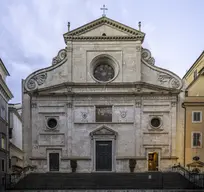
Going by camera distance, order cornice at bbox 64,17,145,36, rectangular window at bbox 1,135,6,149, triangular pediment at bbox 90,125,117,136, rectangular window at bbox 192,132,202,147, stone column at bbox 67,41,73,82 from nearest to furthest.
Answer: triangular pediment at bbox 90,125,117,136
rectangular window at bbox 192,132,202,147
rectangular window at bbox 1,135,6,149
stone column at bbox 67,41,73,82
cornice at bbox 64,17,145,36

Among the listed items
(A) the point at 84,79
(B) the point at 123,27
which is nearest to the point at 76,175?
(A) the point at 84,79

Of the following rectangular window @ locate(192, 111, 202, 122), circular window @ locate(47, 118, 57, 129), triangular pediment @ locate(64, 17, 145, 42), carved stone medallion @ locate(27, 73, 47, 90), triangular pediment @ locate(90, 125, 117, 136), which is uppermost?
triangular pediment @ locate(64, 17, 145, 42)

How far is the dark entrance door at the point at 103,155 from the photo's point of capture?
39688 millimetres

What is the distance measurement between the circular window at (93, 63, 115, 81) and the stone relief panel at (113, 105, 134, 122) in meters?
3.52

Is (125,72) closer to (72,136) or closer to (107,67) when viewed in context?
(107,67)

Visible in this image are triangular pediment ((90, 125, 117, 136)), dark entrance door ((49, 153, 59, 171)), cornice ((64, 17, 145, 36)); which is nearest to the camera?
dark entrance door ((49, 153, 59, 171))

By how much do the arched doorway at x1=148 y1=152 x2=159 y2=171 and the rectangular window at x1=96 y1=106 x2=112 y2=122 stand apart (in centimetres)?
545

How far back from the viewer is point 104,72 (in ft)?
136

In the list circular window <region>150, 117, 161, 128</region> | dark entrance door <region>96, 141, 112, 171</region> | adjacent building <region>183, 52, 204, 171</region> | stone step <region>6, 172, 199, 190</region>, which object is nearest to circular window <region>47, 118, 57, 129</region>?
dark entrance door <region>96, 141, 112, 171</region>

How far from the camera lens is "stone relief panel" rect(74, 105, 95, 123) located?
131 ft

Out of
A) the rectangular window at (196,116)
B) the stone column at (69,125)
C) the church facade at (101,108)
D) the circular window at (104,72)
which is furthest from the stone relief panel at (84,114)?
the rectangular window at (196,116)

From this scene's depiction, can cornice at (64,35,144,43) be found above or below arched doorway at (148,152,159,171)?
above

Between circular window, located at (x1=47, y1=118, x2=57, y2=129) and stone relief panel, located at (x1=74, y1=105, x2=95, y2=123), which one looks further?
circular window, located at (x1=47, y1=118, x2=57, y2=129)

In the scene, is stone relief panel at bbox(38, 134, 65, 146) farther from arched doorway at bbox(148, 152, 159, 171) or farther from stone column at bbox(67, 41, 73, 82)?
arched doorway at bbox(148, 152, 159, 171)
